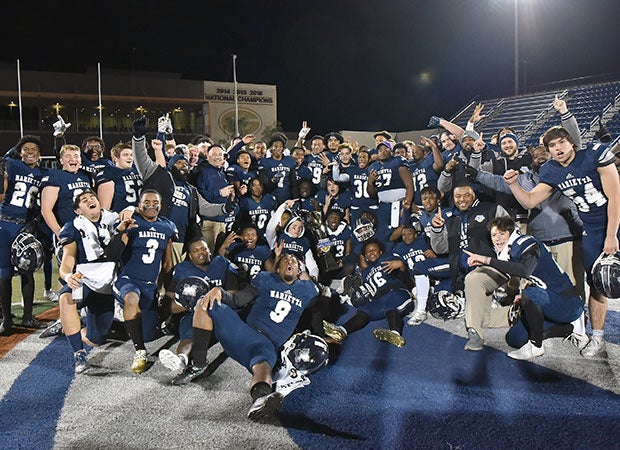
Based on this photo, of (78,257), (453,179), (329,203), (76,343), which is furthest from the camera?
(329,203)

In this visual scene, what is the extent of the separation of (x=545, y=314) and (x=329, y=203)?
415cm

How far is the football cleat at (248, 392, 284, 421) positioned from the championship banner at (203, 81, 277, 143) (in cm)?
3384

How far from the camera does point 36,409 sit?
12.8ft

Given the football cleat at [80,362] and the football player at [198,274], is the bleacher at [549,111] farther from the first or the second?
the football cleat at [80,362]

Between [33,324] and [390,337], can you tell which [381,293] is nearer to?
[390,337]

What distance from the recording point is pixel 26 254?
5820 millimetres

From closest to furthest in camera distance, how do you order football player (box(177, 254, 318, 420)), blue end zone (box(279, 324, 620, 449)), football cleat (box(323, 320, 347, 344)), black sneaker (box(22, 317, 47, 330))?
1. blue end zone (box(279, 324, 620, 449))
2. football player (box(177, 254, 318, 420))
3. football cleat (box(323, 320, 347, 344))
4. black sneaker (box(22, 317, 47, 330))

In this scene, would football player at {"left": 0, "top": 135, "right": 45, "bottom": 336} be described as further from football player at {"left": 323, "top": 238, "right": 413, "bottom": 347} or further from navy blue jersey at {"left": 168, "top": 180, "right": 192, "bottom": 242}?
football player at {"left": 323, "top": 238, "right": 413, "bottom": 347}

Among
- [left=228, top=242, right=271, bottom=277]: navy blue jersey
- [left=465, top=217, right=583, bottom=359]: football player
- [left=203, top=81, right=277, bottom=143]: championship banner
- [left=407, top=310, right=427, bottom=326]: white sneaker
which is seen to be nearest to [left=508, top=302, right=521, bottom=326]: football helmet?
[left=465, top=217, right=583, bottom=359]: football player

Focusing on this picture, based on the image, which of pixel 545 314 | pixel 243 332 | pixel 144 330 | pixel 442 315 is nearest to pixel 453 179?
pixel 442 315

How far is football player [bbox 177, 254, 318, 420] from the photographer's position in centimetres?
430

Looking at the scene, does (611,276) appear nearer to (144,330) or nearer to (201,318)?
(201,318)

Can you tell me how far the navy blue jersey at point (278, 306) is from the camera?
183 inches

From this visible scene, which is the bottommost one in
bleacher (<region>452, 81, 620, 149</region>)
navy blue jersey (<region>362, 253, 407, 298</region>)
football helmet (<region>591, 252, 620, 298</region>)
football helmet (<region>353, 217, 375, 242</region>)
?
navy blue jersey (<region>362, 253, 407, 298</region>)
